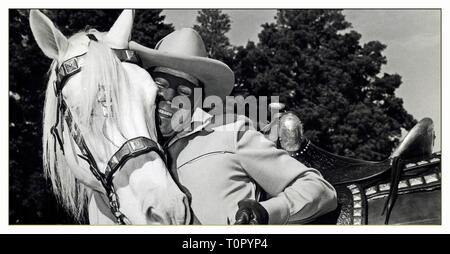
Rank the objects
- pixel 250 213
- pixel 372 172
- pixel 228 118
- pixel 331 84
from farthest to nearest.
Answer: pixel 331 84, pixel 372 172, pixel 228 118, pixel 250 213

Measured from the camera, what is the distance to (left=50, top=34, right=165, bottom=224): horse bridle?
1.97 metres

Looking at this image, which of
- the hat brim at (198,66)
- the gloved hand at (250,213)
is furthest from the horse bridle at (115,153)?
the gloved hand at (250,213)

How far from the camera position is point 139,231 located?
220 cm

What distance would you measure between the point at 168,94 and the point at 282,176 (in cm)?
57

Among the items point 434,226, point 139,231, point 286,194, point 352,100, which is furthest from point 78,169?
point 352,100

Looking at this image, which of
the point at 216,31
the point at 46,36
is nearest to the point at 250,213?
the point at 46,36

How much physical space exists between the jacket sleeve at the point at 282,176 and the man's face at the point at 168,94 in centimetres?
27

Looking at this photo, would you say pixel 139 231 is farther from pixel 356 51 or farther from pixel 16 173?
pixel 356 51

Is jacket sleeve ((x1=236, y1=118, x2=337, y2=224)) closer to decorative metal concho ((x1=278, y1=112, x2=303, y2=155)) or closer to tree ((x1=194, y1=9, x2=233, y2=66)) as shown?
decorative metal concho ((x1=278, y1=112, x2=303, y2=155))

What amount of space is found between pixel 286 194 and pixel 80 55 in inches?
37.9

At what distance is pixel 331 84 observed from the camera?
362 centimetres

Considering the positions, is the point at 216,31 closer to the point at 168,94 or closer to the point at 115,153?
the point at 168,94

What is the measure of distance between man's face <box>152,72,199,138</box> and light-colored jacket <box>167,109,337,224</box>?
0.24 feet

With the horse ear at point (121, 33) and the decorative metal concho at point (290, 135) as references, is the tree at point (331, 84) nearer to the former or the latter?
the decorative metal concho at point (290, 135)
